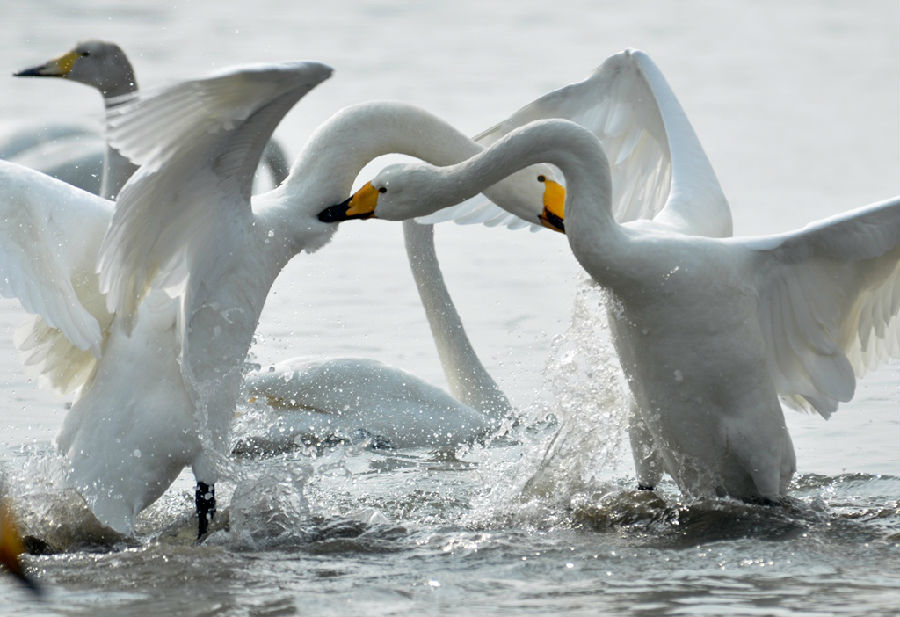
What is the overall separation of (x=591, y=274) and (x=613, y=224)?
223 millimetres

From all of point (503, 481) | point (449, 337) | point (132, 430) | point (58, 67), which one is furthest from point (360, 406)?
point (58, 67)

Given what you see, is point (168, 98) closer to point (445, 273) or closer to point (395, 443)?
point (395, 443)

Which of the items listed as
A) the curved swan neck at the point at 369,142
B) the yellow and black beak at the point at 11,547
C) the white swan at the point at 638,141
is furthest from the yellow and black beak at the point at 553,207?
the yellow and black beak at the point at 11,547

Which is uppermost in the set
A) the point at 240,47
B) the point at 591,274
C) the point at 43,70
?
the point at 240,47

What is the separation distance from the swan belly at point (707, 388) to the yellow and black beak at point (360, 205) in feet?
3.49

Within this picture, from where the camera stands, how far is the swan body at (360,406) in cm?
984

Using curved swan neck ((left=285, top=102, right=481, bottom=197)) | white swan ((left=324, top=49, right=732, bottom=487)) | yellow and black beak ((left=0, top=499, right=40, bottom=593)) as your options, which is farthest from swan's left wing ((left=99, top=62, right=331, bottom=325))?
white swan ((left=324, top=49, right=732, bottom=487))

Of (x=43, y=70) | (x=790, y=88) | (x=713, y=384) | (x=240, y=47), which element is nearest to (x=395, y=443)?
(x=713, y=384)

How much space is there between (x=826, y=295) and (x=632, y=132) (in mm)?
1923

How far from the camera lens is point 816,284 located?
7.70m

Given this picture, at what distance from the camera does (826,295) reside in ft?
25.5

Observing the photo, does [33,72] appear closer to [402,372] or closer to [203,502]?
[402,372]

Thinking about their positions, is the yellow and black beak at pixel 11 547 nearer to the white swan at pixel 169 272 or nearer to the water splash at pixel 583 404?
the white swan at pixel 169 272

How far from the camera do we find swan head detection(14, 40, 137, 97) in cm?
1143
